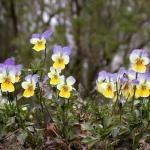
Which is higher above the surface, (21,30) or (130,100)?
(21,30)

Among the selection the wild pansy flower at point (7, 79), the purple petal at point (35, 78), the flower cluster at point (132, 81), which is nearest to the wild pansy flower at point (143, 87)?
the flower cluster at point (132, 81)

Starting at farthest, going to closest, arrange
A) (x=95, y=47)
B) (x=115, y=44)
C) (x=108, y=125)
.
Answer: (x=95, y=47) < (x=115, y=44) < (x=108, y=125)

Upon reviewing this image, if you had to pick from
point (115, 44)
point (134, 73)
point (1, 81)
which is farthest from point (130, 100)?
point (115, 44)

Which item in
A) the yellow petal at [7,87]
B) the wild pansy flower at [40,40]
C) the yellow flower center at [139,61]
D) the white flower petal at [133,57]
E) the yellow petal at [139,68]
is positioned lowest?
the yellow petal at [7,87]

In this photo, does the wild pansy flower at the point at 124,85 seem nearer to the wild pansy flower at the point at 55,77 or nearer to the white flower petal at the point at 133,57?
the white flower petal at the point at 133,57

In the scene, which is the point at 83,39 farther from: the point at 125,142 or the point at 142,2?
the point at 125,142

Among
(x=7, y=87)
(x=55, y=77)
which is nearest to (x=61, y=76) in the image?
(x=55, y=77)

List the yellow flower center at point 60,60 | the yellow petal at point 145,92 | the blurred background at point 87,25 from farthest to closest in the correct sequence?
1. the blurred background at point 87,25
2. the yellow flower center at point 60,60
3. the yellow petal at point 145,92
